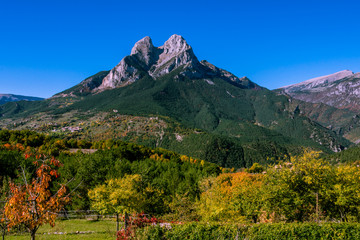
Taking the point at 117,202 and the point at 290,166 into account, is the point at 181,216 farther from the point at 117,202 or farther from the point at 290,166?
the point at 290,166

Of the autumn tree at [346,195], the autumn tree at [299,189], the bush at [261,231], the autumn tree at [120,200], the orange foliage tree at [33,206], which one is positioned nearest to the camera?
the orange foliage tree at [33,206]

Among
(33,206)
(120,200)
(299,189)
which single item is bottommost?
(120,200)

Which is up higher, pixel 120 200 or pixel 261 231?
pixel 120 200

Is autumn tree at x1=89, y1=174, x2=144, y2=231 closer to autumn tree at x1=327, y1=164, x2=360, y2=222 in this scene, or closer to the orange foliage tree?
the orange foliage tree

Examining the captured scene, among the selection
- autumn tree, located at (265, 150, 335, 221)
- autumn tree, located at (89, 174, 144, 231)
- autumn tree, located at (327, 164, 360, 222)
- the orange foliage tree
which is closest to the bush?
autumn tree, located at (265, 150, 335, 221)

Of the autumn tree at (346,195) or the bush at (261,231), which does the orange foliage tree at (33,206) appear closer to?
the bush at (261,231)

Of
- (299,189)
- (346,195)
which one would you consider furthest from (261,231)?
(346,195)

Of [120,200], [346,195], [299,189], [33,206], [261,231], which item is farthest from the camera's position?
[346,195]

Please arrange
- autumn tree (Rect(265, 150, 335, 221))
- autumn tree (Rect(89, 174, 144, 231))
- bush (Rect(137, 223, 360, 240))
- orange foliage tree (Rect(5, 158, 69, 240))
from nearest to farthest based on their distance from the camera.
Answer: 1. orange foliage tree (Rect(5, 158, 69, 240))
2. bush (Rect(137, 223, 360, 240))
3. autumn tree (Rect(265, 150, 335, 221))
4. autumn tree (Rect(89, 174, 144, 231))

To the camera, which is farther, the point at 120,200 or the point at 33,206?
the point at 120,200

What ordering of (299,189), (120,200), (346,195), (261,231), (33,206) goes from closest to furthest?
(33,206)
(261,231)
(120,200)
(299,189)
(346,195)

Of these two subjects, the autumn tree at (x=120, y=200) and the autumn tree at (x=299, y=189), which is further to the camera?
the autumn tree at (x=120, y=200)

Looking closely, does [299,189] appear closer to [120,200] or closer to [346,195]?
[346,195]

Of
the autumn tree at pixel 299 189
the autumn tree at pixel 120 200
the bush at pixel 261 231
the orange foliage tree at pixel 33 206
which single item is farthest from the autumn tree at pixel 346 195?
the orange foliage tree at pixel 33 206
